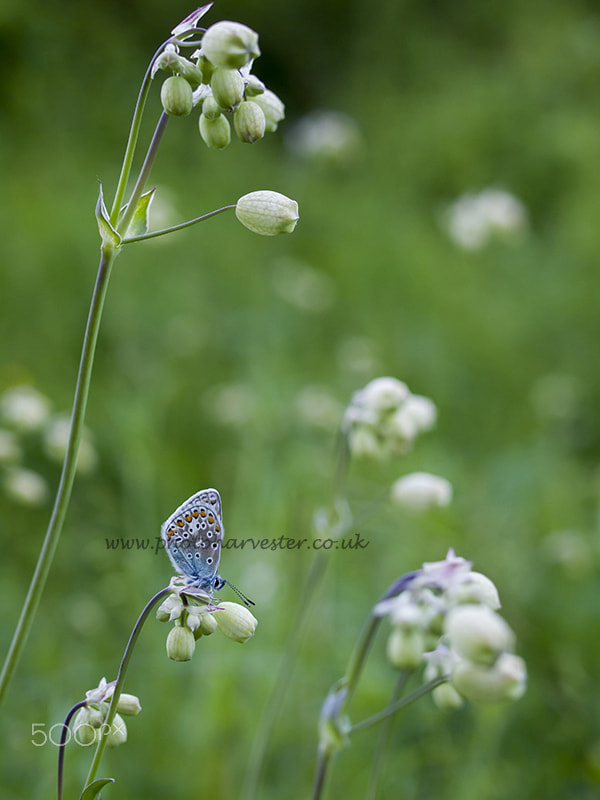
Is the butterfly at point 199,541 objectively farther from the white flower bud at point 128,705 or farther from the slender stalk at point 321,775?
the slender stalk at point 321,775

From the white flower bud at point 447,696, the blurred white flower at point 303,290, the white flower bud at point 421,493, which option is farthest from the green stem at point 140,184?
Result: the blurred white flower at point 303,290

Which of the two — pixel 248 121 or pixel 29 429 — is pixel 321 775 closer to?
pixel 248 121

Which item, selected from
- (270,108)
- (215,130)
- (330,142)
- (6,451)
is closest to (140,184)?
(215,130)

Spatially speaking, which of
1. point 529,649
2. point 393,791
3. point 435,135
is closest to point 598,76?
point 435,135

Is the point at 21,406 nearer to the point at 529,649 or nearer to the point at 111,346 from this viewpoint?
the point at 529,649

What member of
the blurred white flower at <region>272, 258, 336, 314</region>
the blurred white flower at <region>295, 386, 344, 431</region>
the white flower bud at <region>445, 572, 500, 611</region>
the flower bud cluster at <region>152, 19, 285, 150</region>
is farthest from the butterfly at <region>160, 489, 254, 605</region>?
the blurred white flower at <region>272, 258, 336, 314</region>
